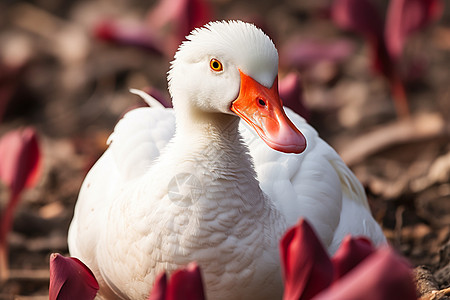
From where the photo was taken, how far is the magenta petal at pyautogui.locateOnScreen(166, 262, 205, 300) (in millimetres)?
1715

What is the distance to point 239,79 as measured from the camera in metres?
2.00

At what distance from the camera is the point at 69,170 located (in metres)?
4.22

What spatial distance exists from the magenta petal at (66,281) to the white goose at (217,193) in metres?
0.14

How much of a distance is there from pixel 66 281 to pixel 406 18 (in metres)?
2.47

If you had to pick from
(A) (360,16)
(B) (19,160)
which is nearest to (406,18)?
(A) (360,16)

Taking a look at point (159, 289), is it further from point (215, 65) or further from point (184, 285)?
point (215, 65)

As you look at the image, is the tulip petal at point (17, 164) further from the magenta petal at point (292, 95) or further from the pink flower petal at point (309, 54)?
the pink flower petal at point (309, 54)

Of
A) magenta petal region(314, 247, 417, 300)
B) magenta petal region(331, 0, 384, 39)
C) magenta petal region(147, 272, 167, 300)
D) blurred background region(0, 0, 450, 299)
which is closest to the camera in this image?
magenta petal region(314, 247, 417, 300)

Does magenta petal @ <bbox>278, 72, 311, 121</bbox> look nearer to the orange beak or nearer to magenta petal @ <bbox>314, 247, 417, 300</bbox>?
the orange beak

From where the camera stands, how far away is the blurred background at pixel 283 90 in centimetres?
329

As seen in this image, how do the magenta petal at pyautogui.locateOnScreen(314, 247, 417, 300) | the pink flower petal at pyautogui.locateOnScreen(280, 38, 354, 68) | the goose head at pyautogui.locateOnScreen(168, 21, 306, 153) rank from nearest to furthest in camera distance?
the magenta petal at pyautogui.locateOnScreen(314, 247, 417, 300)
the goose head at pyautogui.locateOnScreen(168, 21, 306, 153)
the pink flower petal at pyautogui.locateOnScreen(280, 38, 354, 68)

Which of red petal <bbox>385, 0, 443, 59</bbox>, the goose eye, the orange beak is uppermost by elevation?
red petal <bbox>385, 0, 443, 59</bbox>

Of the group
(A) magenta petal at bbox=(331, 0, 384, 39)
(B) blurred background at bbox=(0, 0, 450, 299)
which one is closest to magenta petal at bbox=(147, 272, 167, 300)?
(B) blurred background at bbox=(0, 0, 450, 299)

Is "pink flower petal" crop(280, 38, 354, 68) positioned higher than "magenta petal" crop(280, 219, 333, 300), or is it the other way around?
"pink flower petal" crop(280, 38, 354, 68)
